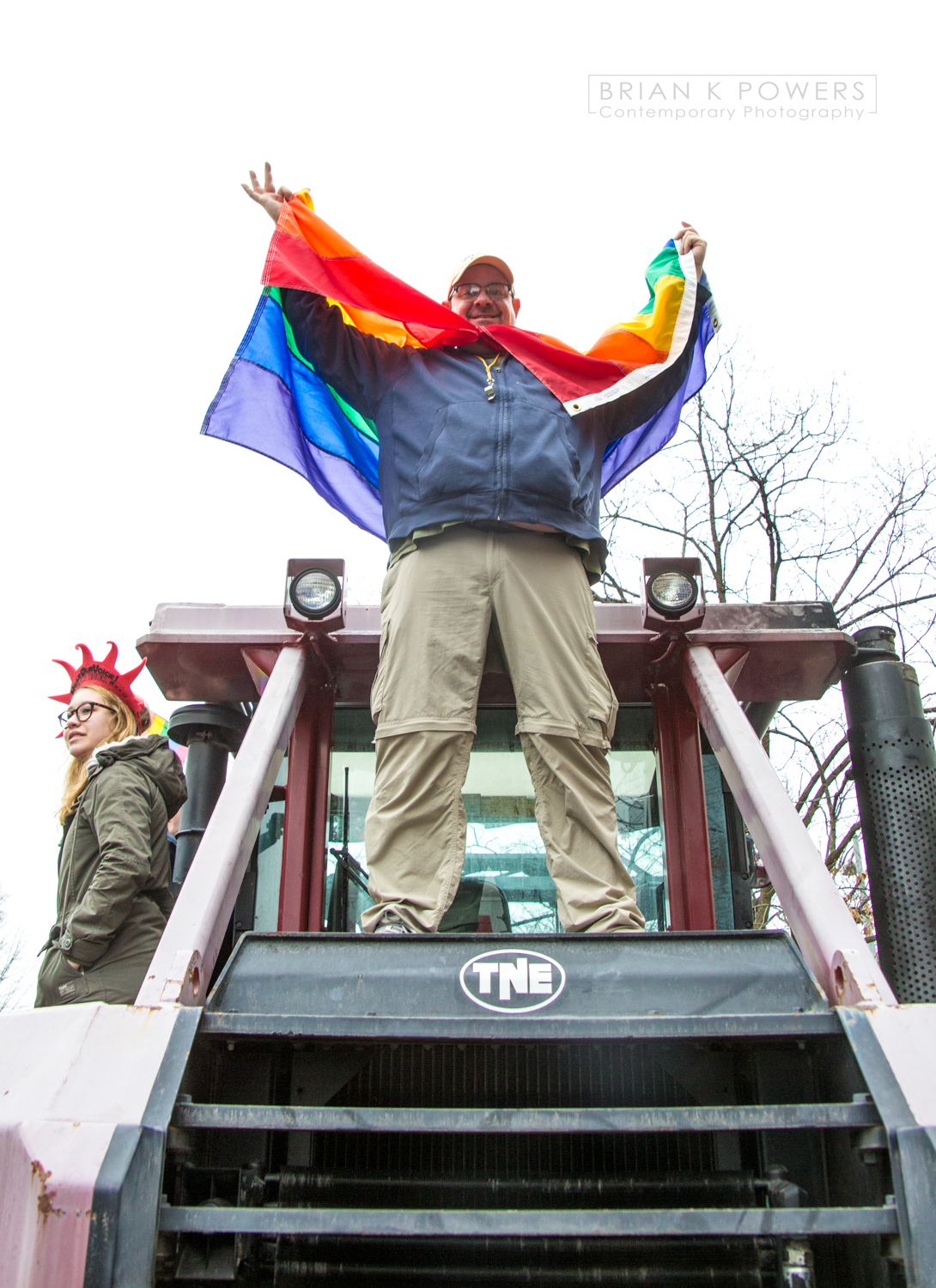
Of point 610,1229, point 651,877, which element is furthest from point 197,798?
point 610,1229

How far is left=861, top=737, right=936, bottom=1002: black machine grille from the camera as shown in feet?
9.71

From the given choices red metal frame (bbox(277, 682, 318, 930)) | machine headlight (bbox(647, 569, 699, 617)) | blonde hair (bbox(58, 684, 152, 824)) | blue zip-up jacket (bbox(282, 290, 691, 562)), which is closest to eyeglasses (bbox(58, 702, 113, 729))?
blonde hair (bbox(58, 684, 152, 824))

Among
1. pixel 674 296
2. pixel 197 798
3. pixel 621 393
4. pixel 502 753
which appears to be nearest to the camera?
pixel 621 393

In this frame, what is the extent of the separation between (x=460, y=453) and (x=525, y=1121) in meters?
1.70

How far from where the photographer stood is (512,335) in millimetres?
3195

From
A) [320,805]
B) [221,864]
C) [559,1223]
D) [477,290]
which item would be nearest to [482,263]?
[477,290]

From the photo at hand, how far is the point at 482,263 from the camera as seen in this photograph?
11.3 feet

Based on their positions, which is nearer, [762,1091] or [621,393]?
[762,1091]

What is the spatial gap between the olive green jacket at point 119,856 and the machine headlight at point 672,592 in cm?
158

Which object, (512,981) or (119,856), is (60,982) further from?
(512,981)

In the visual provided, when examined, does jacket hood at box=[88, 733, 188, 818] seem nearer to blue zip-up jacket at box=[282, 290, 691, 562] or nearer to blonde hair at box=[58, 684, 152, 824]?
blonde hair at box=[58, 684, 152, 824]

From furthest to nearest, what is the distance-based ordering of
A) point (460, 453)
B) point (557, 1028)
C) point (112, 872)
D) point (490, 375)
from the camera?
point (490, 375) → point (112, 872) → point (460, 453) → point (557, 1028)

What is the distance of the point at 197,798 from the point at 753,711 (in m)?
2.20

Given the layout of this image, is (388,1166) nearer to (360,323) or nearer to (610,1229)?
(610,1229)
